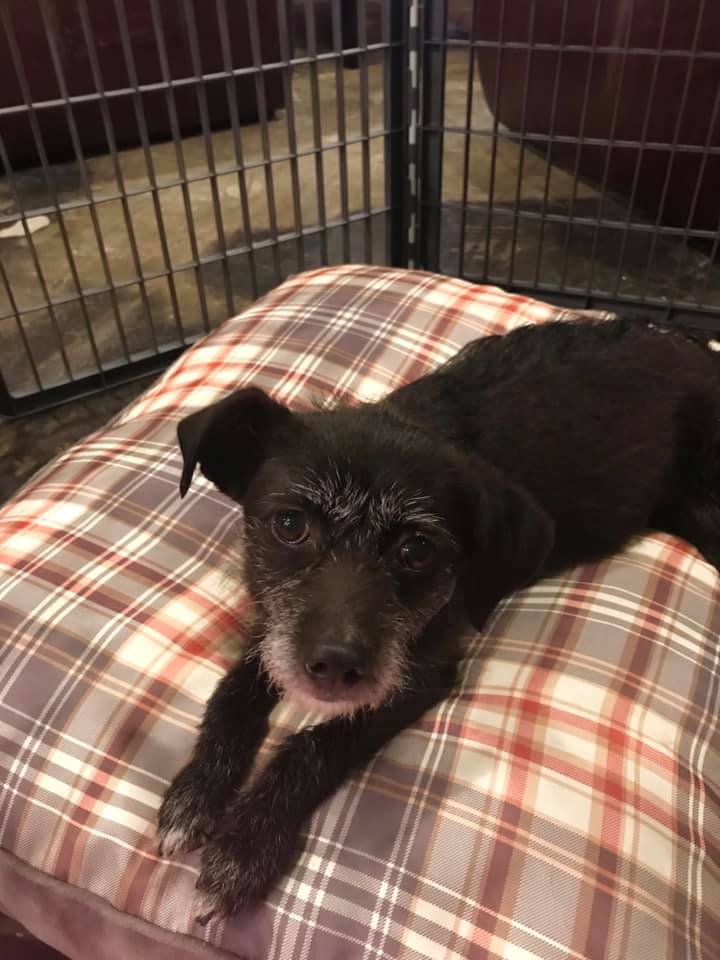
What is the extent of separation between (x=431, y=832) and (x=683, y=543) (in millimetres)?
971

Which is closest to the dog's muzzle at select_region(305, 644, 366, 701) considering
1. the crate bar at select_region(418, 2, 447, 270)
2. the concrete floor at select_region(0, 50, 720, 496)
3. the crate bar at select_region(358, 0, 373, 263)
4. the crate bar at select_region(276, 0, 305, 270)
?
the concrete floor at select_region(0, 50, 720, 496)

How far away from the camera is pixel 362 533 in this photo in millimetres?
1313

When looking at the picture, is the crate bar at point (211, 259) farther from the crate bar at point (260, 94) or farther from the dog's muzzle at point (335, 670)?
the dog's muzzle at point (335, 670)

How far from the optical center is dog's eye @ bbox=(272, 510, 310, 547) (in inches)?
52.8

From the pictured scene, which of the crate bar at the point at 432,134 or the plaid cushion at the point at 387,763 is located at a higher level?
the crate bar at the point at 432,134

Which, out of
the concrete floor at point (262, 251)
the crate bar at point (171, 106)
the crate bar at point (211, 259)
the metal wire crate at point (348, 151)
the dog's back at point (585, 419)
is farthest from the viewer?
the concrete floor at point (262, 251)

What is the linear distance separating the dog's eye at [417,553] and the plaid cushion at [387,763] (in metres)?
0.30

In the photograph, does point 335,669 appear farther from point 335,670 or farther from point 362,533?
point 362,533

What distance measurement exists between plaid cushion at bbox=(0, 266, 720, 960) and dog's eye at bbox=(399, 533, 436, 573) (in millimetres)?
302

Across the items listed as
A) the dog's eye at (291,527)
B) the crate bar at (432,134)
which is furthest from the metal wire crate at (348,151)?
the dog's eye at (291,527)

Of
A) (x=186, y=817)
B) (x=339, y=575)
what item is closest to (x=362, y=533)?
(x=339, y=575)

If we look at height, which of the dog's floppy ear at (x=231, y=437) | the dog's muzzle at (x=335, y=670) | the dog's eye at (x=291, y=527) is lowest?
the dog's muzzle at (x=335, y=670)

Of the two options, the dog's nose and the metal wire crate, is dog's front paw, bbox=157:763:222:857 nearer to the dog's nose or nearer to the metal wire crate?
the dog's nose

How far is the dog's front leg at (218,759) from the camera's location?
128 cm
